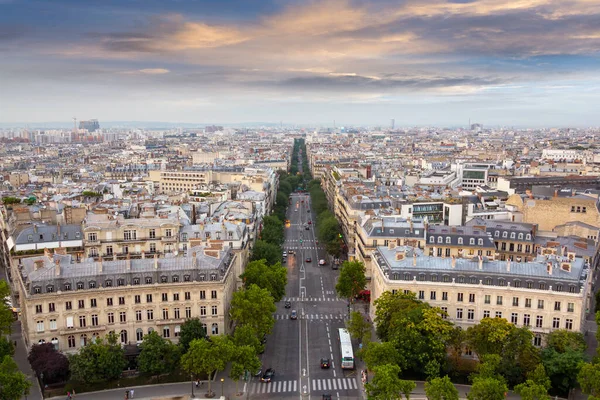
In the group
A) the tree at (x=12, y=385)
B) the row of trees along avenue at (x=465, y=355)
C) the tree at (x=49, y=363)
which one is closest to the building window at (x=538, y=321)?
the row of trees along avenue at (x=465, y=355)

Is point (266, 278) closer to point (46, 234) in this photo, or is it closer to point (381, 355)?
point (381, 355)

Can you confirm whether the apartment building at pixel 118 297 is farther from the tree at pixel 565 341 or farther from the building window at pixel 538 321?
the tree at pixel 565 341

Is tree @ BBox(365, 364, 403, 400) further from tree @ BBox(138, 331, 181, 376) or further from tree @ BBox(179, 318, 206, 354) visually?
tree @ BBox(138, 331, 181, 376)

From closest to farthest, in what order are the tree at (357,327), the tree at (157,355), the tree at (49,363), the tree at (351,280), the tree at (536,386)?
1. the tree at (536,386)
2. the tree at (49,363)
3. the tree at (157,355)
4. the tree at (357,327)
5. the tree at (351,280)

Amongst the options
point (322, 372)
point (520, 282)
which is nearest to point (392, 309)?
point (322, 372)

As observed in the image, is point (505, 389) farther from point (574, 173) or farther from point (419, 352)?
point (574, 173)

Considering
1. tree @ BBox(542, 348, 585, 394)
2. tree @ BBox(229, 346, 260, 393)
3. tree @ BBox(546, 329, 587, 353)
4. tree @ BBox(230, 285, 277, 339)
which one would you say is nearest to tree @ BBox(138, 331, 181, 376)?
tree @ BBox(229, 346, 260, 393)

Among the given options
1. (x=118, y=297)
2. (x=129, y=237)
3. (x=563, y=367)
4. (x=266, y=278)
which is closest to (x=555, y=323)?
(x=563, y=367)
